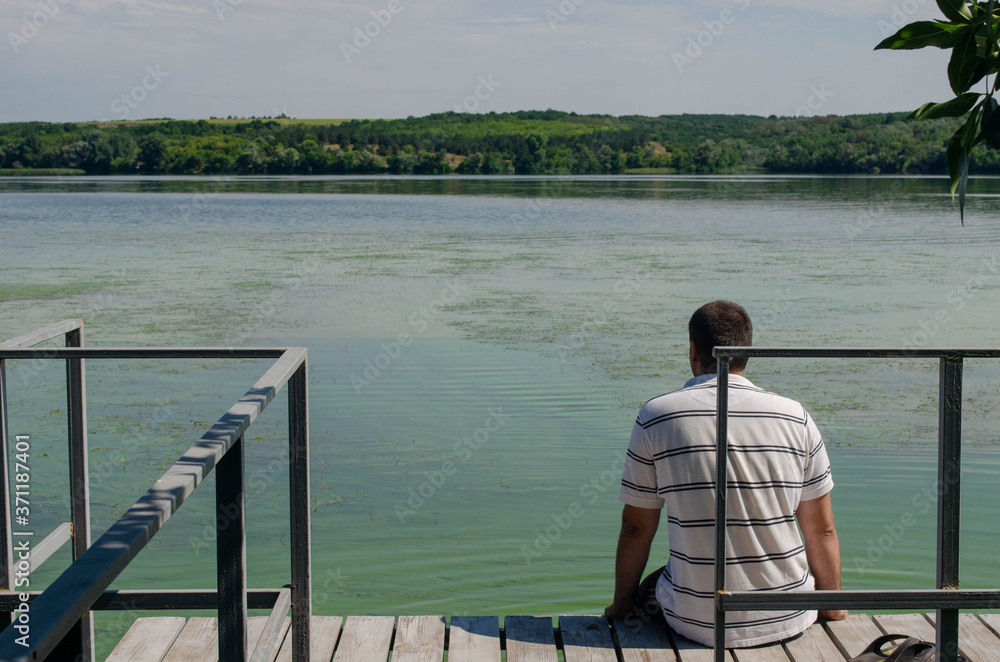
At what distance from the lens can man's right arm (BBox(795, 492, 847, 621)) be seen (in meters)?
2.74

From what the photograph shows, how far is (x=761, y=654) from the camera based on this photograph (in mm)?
2709

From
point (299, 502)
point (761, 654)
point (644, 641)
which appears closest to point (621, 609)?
point (644, 641)

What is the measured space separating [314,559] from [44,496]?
1.86 m

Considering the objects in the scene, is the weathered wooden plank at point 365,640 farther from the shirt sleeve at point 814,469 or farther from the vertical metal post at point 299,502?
the shirt sleeve at point 814,469

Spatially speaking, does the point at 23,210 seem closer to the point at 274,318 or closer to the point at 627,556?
the point at 274,318

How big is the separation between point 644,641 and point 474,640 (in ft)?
1.64

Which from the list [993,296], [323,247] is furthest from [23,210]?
[993,296]

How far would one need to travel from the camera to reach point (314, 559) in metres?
4.89

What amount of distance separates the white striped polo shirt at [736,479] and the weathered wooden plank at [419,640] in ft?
2.47

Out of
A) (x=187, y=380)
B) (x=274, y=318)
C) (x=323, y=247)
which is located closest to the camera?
(x=187, y=380)

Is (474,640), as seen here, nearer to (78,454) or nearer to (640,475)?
(640,475)

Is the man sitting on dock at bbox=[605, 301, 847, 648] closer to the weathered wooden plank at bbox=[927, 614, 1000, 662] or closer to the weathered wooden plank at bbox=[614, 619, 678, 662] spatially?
the weathered wooden plank at bbox=[614, 619, 678, 662]

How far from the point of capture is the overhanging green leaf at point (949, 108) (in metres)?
1.09
